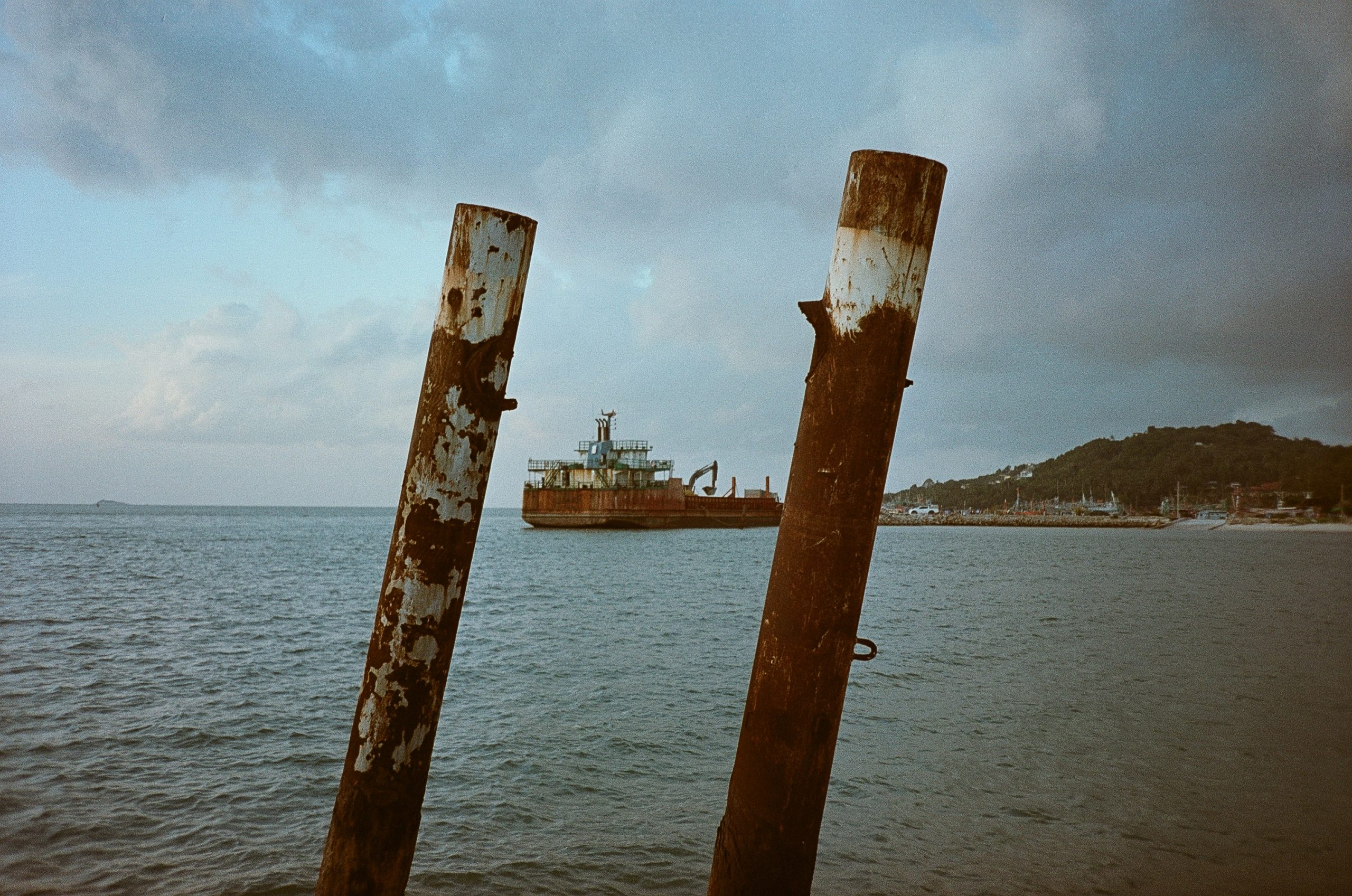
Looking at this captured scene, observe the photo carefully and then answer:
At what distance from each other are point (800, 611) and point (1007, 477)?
19267 centimetres

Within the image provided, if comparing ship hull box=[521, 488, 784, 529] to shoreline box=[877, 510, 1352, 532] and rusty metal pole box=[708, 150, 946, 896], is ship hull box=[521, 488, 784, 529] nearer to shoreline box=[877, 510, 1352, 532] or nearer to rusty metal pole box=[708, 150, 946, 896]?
rusty metal pole box=[708, 150, 946, 896]

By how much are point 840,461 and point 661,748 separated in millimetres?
6507

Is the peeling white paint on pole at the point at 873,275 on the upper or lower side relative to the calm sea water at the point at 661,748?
upper

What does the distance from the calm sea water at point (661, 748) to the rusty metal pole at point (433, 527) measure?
2777 mm

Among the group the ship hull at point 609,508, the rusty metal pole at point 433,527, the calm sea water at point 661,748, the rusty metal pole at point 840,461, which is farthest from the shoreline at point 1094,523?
the rusty metal pole at point 840,461

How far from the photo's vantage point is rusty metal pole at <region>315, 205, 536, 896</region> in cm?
246

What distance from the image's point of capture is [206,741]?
7797mm

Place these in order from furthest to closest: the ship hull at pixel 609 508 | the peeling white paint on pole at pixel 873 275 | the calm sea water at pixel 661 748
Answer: the ship hull at pixel 609 508 → the calm sea water at pixel 661 748 → the peeling white paint on pole at pixel 873 275

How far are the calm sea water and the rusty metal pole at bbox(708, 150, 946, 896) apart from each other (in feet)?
11.0

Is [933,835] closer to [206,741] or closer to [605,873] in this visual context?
[605,873]

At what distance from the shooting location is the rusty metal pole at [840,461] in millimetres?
2037

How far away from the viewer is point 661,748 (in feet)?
26.0

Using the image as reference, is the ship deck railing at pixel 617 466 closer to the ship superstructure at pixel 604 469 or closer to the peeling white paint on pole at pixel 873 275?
the ship superstructure at pixel 604 469


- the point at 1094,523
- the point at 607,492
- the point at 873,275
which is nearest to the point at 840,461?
the point at 873,275
